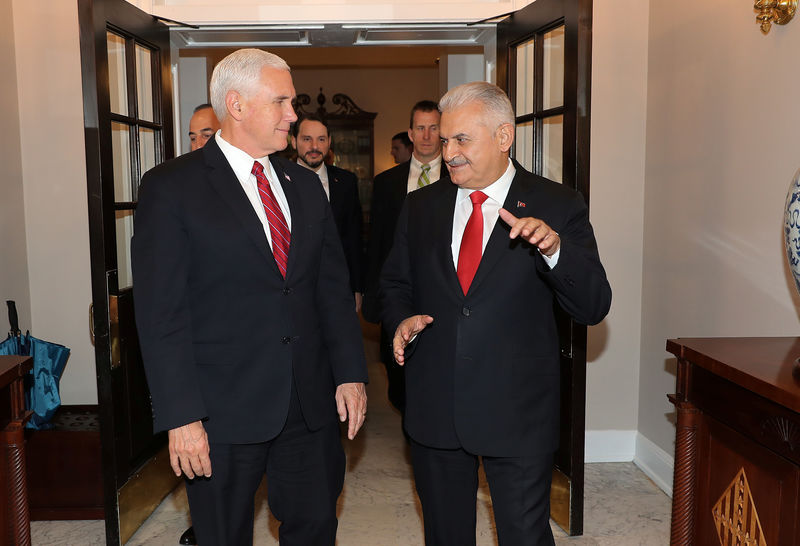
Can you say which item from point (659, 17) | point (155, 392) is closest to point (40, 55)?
point (155, 392)

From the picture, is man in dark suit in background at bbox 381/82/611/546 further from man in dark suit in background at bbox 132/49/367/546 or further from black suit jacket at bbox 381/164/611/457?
man in dark suit in background at bbox 132/49/367/546

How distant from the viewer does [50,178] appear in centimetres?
405

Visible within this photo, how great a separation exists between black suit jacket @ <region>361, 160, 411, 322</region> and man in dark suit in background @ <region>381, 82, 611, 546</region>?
6.08 ft

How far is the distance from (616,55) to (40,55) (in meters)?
3.08

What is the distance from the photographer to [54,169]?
13.3 ft

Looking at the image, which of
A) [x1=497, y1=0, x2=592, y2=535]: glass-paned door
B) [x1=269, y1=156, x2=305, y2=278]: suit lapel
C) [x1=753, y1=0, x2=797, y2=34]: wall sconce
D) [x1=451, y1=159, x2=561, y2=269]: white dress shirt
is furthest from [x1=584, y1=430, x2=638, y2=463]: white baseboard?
[x1=269, y1=156, x2=305, y2=278]: suit lapel

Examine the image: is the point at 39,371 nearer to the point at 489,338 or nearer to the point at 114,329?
the point at 114,329

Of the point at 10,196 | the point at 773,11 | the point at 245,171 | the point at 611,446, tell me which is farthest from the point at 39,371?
the point at 773,11

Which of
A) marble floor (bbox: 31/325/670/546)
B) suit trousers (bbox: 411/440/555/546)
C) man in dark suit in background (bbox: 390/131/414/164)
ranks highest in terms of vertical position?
man in dark suit in background (bbox: 390/131/414/164)

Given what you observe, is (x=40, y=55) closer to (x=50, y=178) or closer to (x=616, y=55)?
(x=50, y=178)

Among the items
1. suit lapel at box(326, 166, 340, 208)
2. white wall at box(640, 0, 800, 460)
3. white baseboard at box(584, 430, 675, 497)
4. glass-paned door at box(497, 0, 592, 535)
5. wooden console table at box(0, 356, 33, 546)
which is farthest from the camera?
suit lapel at box(326, 166, 340, 208)

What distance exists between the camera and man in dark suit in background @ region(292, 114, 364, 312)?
4441 mm

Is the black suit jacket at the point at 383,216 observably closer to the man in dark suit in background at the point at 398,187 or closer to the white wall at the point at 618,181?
the man in dark suit in background at the point at 398,187

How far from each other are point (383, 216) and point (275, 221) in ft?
6.72
